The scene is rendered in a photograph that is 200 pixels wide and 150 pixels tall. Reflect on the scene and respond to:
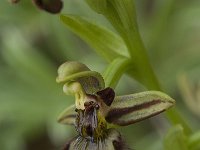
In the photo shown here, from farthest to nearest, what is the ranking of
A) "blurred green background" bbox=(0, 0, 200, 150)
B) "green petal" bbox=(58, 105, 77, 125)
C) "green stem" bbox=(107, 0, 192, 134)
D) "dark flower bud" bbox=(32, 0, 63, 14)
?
"blurred green background" bbox=(0, 0, 200, 150) < "green petal" bbox=(58, 105, 77, 125) < "green stem" bbox=(107, 0, 192, 134) < "dark flower bud" bbox=(32, 0, 63, 14)

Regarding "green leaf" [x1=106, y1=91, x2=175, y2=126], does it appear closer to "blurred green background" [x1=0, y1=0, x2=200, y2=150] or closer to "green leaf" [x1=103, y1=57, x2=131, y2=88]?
"green leaf" [x1=103, y1=57, x2=131, y2=88]

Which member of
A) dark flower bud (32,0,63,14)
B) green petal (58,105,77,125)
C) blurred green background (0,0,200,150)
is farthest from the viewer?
blurred green background (0,0,200,150)

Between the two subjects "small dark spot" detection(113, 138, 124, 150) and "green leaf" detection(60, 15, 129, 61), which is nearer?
"small dark spot" detection(113, 138, 124, 150)

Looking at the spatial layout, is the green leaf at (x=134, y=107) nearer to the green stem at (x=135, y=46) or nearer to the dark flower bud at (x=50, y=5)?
the green stem at (x=135, y=46)

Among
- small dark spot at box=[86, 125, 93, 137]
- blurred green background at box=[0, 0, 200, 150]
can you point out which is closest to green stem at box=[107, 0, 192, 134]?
small dark spot at box=[86, 125, 93, 137]

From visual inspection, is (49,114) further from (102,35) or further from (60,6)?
(60,6)

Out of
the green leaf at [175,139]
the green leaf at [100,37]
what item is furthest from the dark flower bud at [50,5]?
the green leaf at [175,139]

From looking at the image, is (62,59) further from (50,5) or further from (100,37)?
(50,5)
